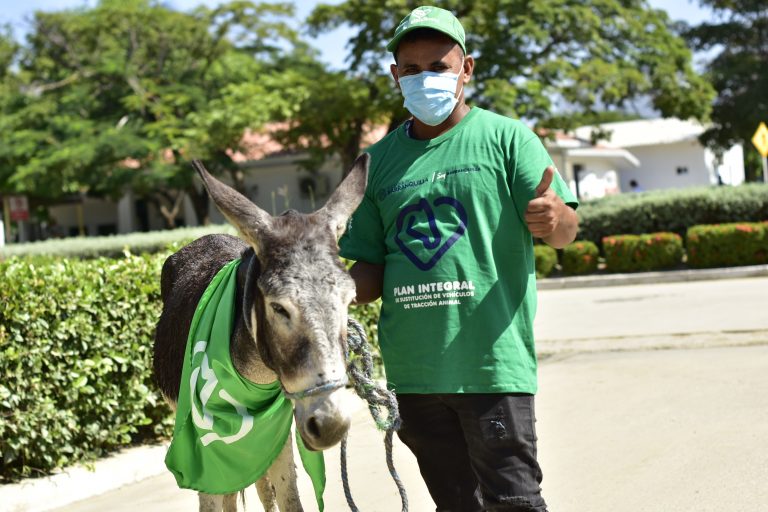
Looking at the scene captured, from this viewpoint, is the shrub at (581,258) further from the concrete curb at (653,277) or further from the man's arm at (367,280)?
the man's arm at (367,280)

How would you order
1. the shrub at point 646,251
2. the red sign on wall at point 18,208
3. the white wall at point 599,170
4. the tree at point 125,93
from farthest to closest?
the white wall at point 599,170 → the red sign on wall at point 18,208 → the tree at point 125,93 → the shrub at point 646,251

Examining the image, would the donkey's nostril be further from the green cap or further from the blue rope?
the green cap

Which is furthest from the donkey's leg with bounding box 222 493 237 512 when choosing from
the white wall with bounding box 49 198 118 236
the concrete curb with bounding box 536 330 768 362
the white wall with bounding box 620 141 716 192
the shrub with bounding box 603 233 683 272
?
the white wall with bounding box 620 141 716 192

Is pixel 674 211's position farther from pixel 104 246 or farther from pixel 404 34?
pixel 404 34

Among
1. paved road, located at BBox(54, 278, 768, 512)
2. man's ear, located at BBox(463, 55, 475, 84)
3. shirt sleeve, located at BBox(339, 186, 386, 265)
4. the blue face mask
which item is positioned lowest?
paved road, located at BBox(54, 278, 768, 512)

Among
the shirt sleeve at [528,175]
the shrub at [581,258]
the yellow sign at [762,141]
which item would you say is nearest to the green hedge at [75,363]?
the shirt sleeve at [528,175]

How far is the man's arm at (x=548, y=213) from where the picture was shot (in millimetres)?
3055

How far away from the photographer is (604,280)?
773 inches

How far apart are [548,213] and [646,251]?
18028mm

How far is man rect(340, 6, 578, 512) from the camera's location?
126 inches

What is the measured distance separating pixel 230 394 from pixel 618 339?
823 centimetres

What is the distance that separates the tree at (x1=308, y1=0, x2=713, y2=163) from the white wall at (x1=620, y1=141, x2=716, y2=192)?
28400 mm

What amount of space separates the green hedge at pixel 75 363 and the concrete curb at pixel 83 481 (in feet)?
0.42

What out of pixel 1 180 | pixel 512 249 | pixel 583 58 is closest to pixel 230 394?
pixel 512 249
